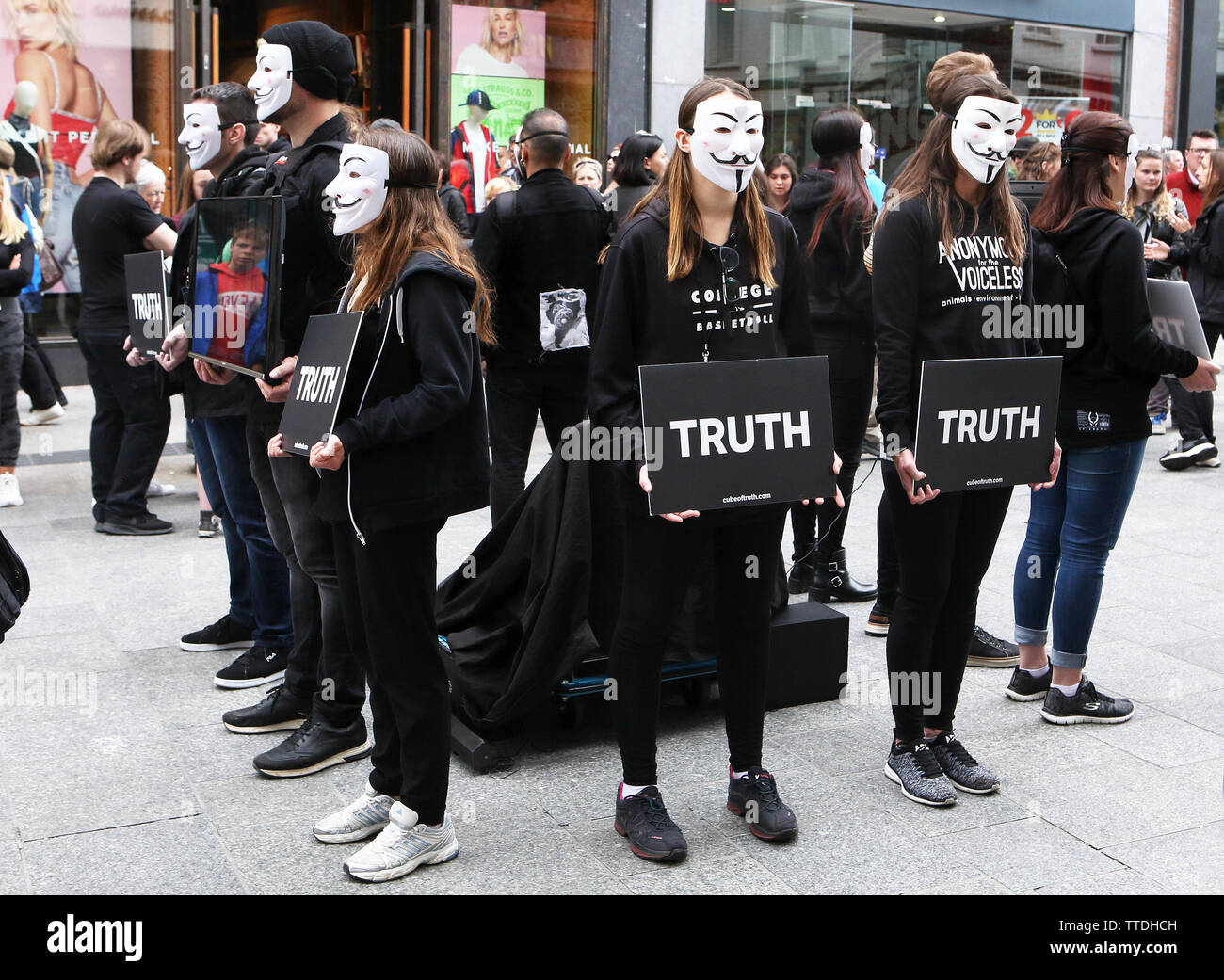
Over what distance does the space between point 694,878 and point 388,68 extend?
1156 centimetres

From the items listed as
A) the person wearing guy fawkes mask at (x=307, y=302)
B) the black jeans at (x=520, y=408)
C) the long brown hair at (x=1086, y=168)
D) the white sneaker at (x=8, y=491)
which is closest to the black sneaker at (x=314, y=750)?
the person wearing guy fawkes mask at (x=307, y=302)

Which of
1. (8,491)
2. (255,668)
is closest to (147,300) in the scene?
(255,668)

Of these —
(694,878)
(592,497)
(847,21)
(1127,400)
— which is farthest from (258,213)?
(847,21)

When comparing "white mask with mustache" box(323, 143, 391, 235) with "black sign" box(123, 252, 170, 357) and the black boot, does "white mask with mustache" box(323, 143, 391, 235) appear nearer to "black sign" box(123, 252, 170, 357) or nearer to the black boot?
"black sign" box(123, 252, 170, 357)

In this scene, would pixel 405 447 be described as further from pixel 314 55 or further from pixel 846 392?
pixel 846 392

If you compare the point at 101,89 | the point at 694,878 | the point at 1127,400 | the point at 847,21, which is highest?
the point at 847,21

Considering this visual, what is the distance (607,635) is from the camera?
4238 millimetres

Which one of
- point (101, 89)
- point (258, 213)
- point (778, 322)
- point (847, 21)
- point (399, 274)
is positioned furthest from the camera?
point (847, 21)

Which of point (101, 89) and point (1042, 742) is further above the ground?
point (101, 89)

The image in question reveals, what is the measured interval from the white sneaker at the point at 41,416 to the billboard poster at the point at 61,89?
6.10 feet

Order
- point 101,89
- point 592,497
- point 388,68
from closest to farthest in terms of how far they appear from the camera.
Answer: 1. point 592,497
2. point 101,89
3. point 388,68

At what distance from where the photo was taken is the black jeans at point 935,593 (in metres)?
3.88

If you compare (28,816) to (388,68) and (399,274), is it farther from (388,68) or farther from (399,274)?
(388,68)

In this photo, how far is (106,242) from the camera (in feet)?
23.7
